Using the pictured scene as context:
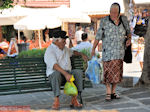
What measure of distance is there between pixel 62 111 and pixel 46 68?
0.92m

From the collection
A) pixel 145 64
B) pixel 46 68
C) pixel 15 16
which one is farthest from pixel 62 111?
pixel 15 16

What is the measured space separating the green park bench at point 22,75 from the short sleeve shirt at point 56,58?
13.5 inches

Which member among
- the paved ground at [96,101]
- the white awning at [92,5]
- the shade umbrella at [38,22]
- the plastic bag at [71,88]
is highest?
the white awning at [92,5]

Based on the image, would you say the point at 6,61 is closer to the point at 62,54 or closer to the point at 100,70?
the point at 62,54

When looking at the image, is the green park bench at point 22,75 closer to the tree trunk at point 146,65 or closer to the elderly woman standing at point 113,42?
the elderly woman standing at point 113,42

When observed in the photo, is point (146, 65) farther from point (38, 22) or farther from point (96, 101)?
point (38, 22)

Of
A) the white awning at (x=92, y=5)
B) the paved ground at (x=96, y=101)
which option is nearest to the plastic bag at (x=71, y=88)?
the paved ground at (x=96, y=101)

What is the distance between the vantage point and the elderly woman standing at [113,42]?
646cm

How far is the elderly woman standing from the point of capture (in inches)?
254

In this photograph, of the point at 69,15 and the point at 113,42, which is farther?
the point at 69,15

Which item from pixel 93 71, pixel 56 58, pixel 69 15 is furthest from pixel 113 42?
pixel 69 15

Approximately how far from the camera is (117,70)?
21.6ft

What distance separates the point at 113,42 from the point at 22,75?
1.75m

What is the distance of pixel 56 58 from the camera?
6.12 m
